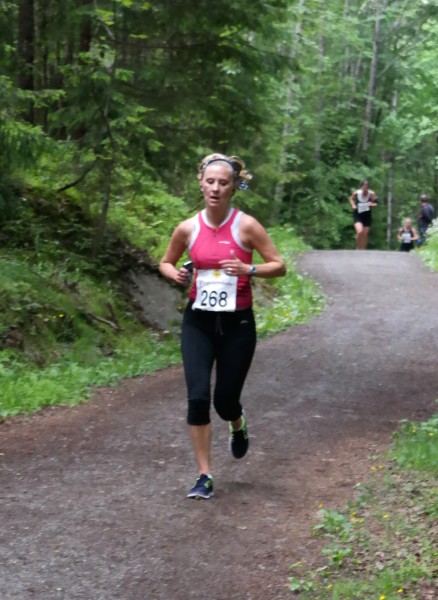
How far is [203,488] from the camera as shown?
→ 634 cm

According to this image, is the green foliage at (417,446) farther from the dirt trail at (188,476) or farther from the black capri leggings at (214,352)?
the black capri leggings at (214,352)

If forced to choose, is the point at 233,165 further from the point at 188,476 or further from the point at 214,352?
the point at 188,476

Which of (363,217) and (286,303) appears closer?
(286,303)

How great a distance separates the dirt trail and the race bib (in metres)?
1.31

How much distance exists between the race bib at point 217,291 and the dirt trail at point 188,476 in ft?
4.30

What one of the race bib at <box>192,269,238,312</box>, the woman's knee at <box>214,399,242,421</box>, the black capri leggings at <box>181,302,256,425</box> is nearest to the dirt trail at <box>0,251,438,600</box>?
the woman's knee at <box>214,399,242,421</box>

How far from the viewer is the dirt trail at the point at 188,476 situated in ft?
16.6

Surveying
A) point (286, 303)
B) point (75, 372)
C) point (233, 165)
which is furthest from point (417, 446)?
point (286, 303)

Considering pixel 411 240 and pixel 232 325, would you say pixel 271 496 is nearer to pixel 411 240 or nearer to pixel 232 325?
pixel 232 325

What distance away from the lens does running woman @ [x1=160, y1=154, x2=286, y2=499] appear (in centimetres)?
627

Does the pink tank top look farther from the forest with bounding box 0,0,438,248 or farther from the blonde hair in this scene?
the forest with bounding box 0,0,438,248

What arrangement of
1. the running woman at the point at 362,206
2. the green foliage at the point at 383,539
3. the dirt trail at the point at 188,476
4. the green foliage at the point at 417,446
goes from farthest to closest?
the running woman at the point at 362,206
the green foliage at the point at 417,446
the dirt trail at the point at 188,476
the green foliage at the point at 383,539

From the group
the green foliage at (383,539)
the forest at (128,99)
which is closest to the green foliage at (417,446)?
the green foliage at (383,539)

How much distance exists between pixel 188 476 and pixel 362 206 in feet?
65.2
